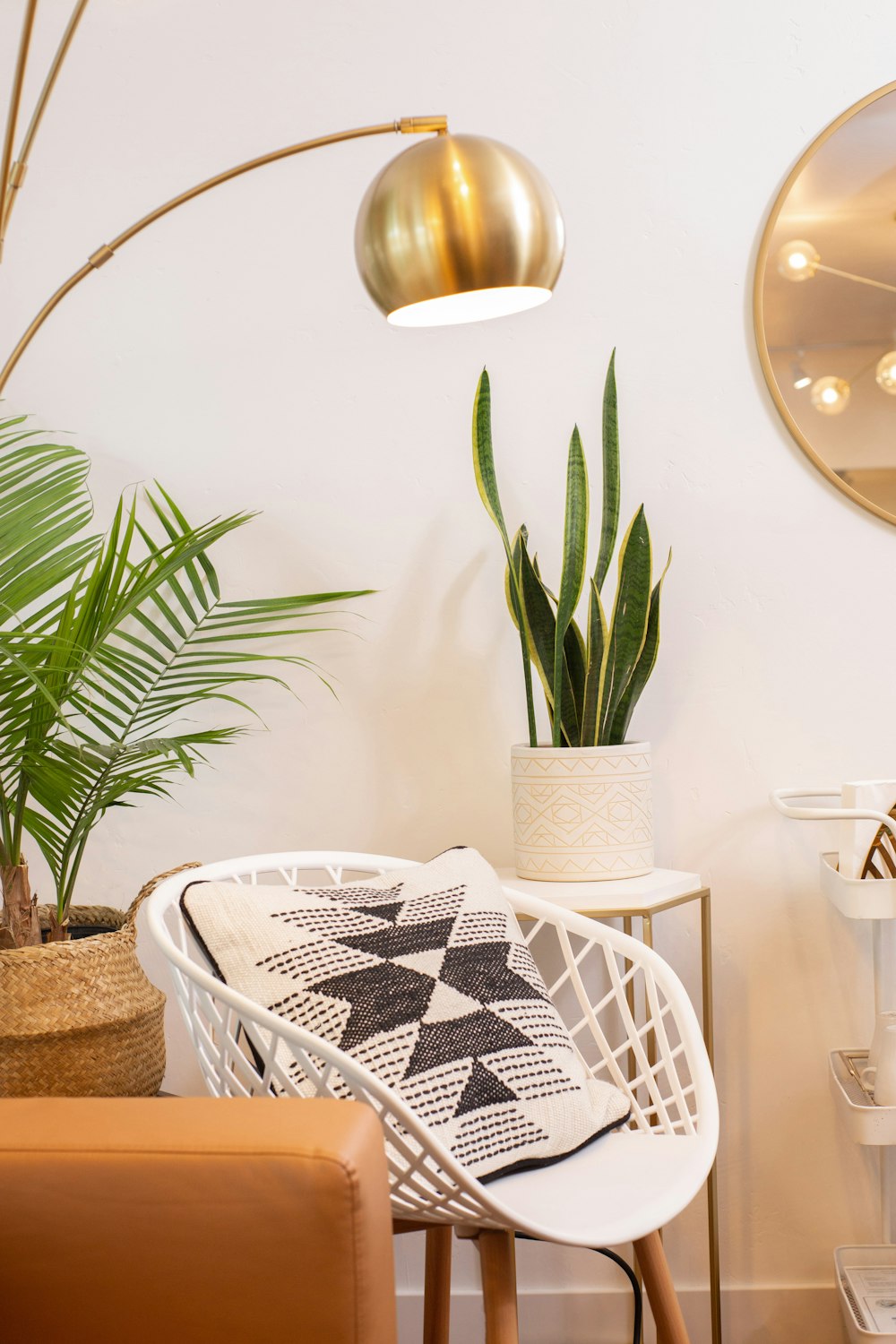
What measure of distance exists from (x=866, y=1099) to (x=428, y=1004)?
835 millimetres

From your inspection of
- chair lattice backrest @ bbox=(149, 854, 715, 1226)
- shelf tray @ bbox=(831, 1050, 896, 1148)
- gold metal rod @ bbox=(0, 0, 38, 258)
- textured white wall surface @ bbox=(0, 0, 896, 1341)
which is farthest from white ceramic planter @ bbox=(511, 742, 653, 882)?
gold metal rod @ bbox=(0, 0, 38, 258)

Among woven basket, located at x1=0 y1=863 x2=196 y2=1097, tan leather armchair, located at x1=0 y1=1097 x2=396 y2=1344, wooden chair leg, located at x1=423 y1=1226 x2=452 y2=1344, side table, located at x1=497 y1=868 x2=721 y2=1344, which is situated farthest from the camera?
side table, located at x1=497 y1=868 x2=721 y2=1344

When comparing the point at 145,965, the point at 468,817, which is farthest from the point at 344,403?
the point at 145,965

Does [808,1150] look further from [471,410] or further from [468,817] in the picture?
[471,410]

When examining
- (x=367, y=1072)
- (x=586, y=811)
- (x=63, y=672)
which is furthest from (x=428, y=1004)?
(x=63, y=672)

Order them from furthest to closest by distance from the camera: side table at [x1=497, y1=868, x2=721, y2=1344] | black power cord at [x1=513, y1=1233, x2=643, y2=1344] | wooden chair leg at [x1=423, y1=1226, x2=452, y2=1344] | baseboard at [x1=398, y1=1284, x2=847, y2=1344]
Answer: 1. baseboard at [x1=398, y1=1284, x2=847, y2=1344]
2. black power cord at [x1=513, y1=1233, x2=643, y2=1344]
3. side table at [x1=497, y1=868, x2=721, y2=1344]
4. wooden chair leg at [x1=423, y1=1226, x2=452, y2=1344]

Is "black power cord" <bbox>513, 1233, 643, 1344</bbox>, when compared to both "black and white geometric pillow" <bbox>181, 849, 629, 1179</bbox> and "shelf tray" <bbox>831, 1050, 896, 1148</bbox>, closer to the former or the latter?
"shelf tray" <bbox>831, 1050, 896, 1148</bbox>

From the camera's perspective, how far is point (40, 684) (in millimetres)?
1243

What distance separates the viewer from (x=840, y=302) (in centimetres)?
195

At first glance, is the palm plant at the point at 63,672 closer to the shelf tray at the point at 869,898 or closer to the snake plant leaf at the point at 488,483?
the snake plant leaf at the point at 488,483

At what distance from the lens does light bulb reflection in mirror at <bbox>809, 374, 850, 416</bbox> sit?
6.39 ft

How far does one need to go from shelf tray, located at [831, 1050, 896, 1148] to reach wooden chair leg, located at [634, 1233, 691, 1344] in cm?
50

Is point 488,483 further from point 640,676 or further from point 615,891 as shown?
point 615,891

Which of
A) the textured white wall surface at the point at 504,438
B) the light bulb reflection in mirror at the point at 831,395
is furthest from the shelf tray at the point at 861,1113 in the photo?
the light bulb reflection in mirror at the point at 831,395
